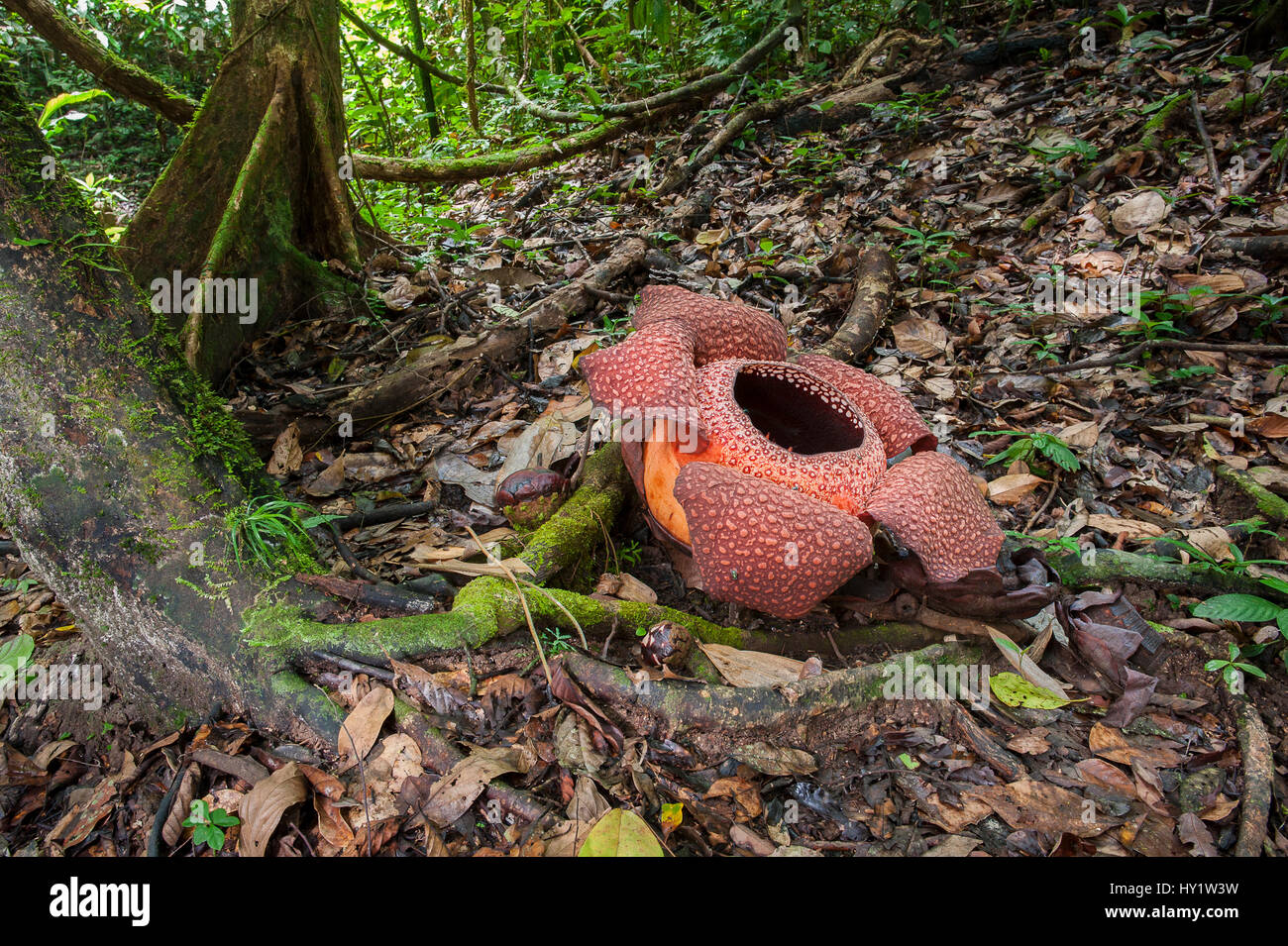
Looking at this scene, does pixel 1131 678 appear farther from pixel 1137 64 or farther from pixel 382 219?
pixel 382 219

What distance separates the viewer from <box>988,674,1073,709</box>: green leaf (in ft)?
9.67

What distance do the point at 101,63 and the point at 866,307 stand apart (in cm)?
624

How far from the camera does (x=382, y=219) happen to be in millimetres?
8969

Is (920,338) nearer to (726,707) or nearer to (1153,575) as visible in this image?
(1153,575)

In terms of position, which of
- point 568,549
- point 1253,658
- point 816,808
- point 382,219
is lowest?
point 816,808

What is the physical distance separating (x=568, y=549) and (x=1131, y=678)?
8.16 feet

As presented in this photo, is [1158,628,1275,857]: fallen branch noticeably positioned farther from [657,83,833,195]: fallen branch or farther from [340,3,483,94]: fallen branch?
[340,3,483,94]: fallen branch

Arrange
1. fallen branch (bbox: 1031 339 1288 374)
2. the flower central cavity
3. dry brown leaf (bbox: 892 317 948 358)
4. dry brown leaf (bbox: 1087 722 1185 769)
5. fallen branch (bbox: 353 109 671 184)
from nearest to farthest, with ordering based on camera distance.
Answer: dry brown leaf (bbox: 1087 722 1185 769)
the flower central cavity
fallen branch (bbox: 1031 339 1288 374)
dry brown leaf (bbox: 892 317 948 358)
fallen branch (bbox: 353 109 671 184)

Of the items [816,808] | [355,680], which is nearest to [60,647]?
[355,680]

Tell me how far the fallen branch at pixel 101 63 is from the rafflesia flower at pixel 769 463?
15.3 ft

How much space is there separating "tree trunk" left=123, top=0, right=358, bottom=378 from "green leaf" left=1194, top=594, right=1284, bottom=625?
6164 millimetres

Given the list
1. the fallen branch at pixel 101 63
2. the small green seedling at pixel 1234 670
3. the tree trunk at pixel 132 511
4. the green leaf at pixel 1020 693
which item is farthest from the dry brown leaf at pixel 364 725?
the fallen branch at pixel 101 63

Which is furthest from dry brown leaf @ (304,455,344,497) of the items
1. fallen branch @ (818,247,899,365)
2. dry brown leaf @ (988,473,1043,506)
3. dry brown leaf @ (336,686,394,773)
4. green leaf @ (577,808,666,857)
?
dry brown leaf @ (988,473,1043,506)

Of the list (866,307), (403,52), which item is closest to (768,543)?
(866,307)
